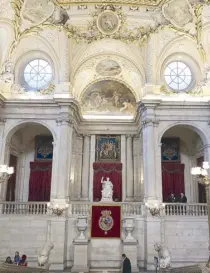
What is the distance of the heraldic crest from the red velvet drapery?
6.08 m

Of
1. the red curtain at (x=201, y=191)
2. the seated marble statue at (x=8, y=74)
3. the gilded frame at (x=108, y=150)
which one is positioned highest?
the seated marble statue at (x=8, y=74)

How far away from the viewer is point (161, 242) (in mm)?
16391

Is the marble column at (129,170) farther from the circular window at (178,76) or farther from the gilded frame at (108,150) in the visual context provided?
the circular window at (178,76)

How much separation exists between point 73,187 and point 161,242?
7.54 metres

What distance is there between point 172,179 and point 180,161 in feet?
5.08

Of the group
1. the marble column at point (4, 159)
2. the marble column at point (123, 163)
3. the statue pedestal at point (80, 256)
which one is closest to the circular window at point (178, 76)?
the marble column at point (123, 163)

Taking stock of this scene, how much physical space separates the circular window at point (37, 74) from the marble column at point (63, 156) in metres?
3.56

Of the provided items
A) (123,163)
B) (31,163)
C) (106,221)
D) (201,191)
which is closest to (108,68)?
(123,163)

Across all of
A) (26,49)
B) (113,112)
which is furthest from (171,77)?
(26,49)

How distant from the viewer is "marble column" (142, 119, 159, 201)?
17.4 m

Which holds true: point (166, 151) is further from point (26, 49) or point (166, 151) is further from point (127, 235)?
point (26, 49)

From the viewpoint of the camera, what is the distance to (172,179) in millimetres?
21797

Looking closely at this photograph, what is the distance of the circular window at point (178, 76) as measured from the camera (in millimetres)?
20391

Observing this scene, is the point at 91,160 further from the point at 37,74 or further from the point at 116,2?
the point at 116,2
